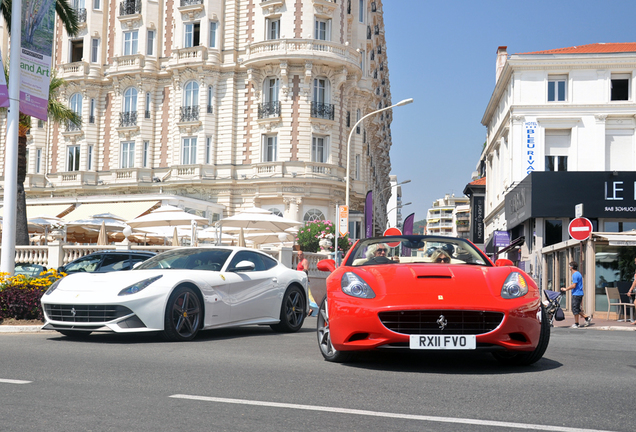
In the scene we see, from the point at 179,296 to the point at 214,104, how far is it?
3539cm

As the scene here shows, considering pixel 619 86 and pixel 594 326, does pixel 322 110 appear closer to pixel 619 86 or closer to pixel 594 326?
pixel 619 86

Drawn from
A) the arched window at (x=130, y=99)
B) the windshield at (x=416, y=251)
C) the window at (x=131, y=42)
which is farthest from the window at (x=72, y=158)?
the windshield at (x=416, y=251)

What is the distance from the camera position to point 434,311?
6.28 meters

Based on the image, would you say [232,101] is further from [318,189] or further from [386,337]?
[386,337]

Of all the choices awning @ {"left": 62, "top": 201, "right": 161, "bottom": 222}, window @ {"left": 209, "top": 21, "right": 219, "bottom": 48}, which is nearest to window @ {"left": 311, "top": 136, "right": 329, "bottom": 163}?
window @ {"left": 209, "top": 21, "right": 219, "bottom": 48}

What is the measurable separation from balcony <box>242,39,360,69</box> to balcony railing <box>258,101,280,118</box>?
2.31 metres

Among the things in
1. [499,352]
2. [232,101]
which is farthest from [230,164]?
[499,352]

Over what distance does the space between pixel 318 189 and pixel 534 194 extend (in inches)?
499

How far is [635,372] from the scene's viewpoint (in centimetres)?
695

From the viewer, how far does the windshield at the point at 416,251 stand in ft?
25.0

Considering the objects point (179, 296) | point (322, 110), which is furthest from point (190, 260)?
point (322, 110)

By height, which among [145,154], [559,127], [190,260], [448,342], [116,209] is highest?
[559,127]

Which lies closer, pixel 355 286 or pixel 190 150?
pixel 355 286

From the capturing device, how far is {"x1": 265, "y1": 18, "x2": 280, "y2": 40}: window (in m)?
42.4
